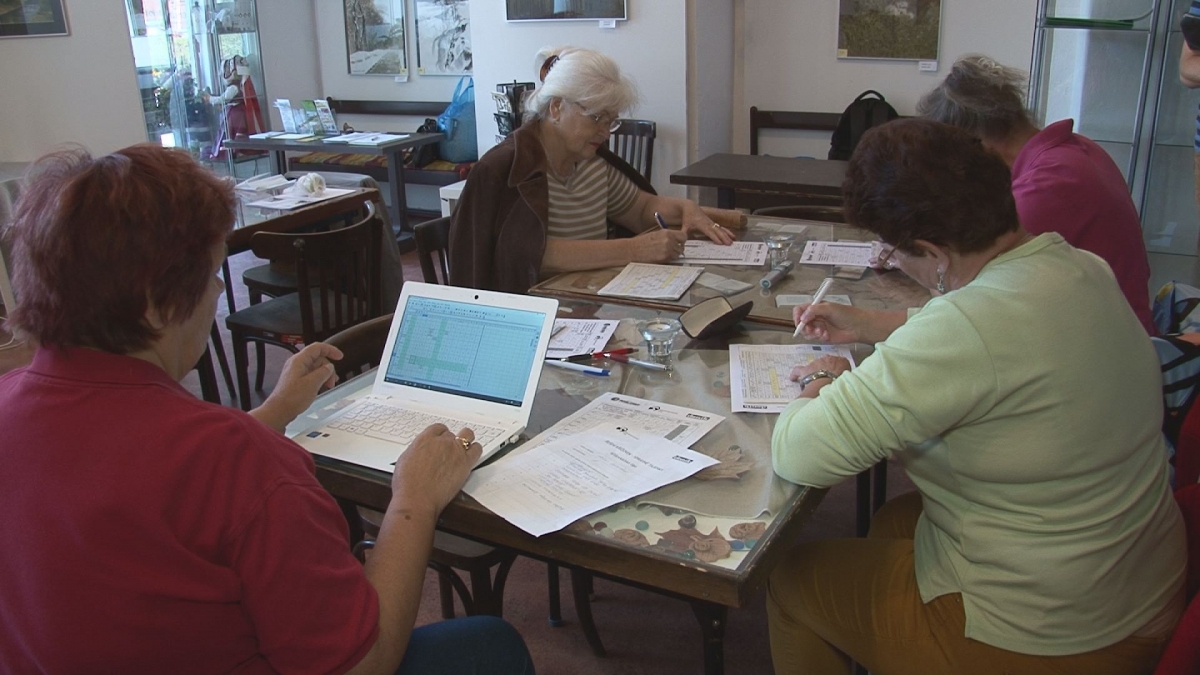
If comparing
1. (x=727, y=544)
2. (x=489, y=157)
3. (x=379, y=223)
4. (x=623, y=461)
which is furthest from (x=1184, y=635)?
(x=379, y=223)

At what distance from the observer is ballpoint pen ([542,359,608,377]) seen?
187 centimetres

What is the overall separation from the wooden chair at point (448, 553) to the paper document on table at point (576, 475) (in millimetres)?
209

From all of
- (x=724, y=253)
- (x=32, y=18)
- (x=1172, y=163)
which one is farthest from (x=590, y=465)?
(x=32, y=18)

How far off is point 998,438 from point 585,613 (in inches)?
47.2

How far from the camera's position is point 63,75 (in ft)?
15.6

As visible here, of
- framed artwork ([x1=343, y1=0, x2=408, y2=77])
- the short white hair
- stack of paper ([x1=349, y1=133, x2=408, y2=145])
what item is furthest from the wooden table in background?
framed artwork ([x1=343, y1=0, x2=408, y2=77])

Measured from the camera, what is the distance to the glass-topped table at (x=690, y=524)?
123 centimetres

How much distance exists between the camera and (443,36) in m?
6.79

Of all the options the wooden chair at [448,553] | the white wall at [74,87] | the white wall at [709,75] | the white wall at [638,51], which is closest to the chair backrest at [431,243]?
the wooden chair at [448,553]

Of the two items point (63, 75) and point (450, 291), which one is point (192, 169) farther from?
point (63, 75)

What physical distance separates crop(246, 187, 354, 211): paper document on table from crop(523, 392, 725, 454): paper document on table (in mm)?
2375

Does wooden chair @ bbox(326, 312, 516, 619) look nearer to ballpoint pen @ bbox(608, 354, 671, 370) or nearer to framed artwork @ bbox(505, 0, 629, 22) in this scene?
ballpoint pen @ bbox(608, 354, 671, 370)

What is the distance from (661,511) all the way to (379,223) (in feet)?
6.99

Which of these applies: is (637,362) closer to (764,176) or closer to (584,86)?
(584,86)
